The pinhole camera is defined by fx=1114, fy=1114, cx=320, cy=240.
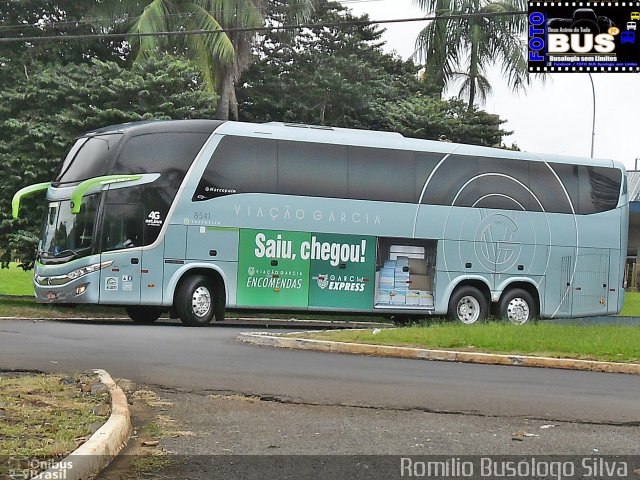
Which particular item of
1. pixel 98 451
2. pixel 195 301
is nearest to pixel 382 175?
pixel 195 301

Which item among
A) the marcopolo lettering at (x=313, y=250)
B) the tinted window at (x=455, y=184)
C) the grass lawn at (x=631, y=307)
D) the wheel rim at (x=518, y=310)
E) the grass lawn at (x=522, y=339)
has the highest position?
the tinted window at (x=455, y=184)

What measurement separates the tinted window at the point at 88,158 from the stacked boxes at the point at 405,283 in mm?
6463

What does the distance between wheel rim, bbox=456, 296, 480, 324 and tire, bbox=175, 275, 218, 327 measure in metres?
5.86

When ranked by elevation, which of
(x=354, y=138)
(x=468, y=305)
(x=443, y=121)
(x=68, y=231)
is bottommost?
(x=468, y=305)

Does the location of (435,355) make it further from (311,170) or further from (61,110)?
(61,110)

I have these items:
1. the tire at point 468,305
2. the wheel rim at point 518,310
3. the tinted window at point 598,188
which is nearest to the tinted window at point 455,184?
the tire at point 468,305

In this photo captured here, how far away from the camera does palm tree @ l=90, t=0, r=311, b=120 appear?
3139cm

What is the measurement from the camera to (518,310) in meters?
26.0

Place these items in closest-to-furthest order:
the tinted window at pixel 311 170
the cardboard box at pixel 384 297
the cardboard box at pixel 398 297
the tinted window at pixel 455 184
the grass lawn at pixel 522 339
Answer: the grass lawn at pixel 522 339 < the tinted window at pixel 311 170 < the cardboard box at pixel 384 297 < the cardboard box at pixel 398 297 < the tinted window at pixel 455 184

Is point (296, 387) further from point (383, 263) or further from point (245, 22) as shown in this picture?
point (245, 22)

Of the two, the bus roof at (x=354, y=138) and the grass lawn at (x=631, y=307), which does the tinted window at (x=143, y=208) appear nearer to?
the bus roof at (x=354, y=138)

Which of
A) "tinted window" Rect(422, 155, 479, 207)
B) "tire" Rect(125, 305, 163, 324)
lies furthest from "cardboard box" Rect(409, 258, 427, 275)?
"tire" Rect(125, 305, 163, 324)

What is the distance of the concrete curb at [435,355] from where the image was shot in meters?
14.7

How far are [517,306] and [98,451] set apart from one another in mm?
20307
